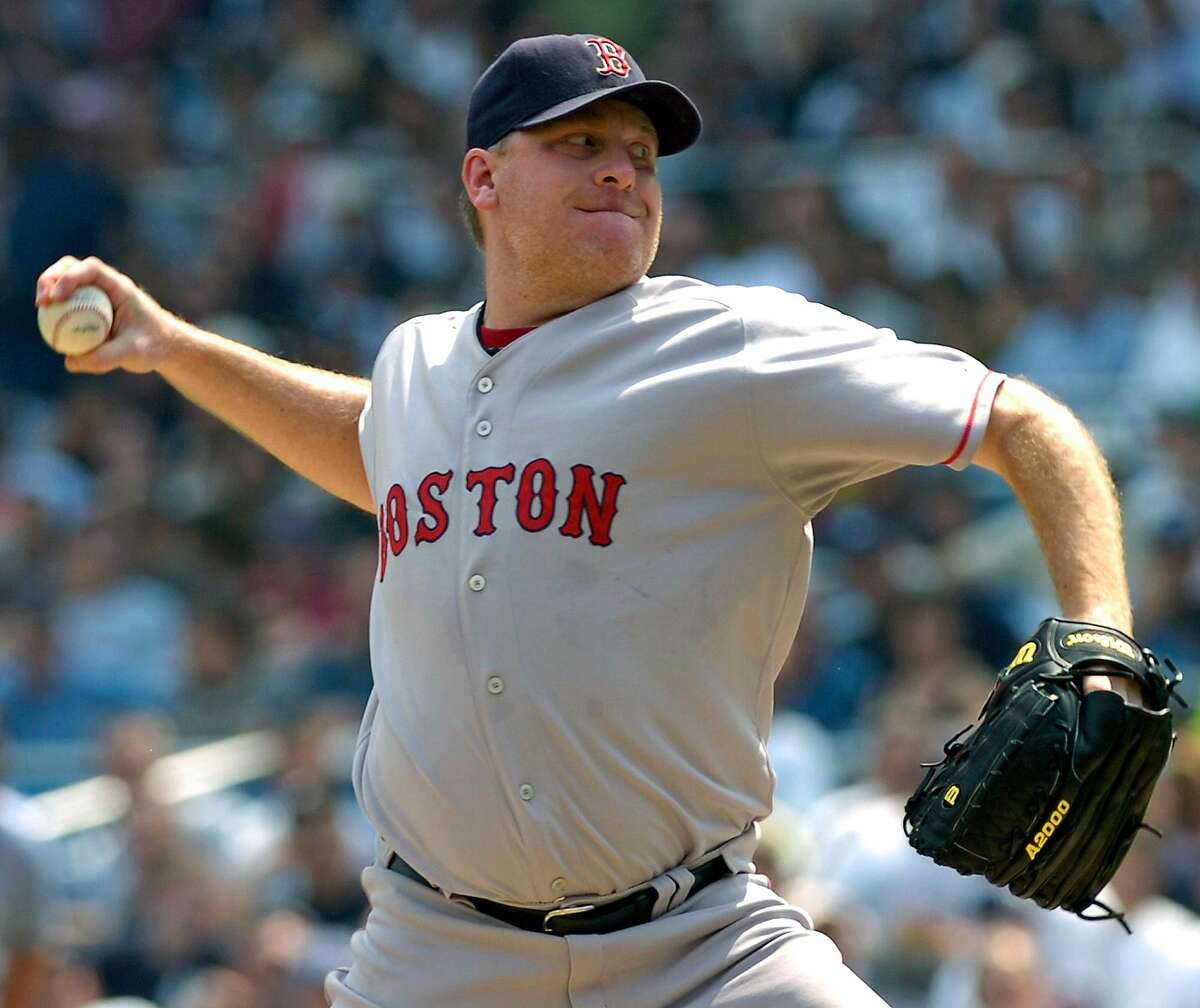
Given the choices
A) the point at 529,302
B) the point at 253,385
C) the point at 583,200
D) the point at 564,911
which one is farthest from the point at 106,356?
the point at 564,911

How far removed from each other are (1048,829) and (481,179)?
1.41m

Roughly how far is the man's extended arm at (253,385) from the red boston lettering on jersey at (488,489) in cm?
60

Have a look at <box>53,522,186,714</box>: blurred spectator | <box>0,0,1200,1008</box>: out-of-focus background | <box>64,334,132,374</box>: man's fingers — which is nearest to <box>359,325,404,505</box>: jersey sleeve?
<box>64,334,132,374</box>: man's fingers

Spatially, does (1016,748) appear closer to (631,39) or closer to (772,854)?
(772,854)

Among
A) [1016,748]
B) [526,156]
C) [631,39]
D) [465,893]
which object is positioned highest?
[631,39]

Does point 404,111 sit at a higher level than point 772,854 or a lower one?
higher

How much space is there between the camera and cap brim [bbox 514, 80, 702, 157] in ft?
10.9

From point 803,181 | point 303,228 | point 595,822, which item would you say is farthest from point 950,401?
point 303,228

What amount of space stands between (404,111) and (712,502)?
9.50 metres

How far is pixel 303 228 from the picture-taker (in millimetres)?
11969

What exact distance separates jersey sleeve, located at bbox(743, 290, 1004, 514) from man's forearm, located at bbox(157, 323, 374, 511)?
3.09ft

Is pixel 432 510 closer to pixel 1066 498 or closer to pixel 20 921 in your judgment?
pixel 1066 498

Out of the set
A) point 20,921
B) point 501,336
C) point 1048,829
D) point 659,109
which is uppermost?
point 659,109

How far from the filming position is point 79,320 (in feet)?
12.1
